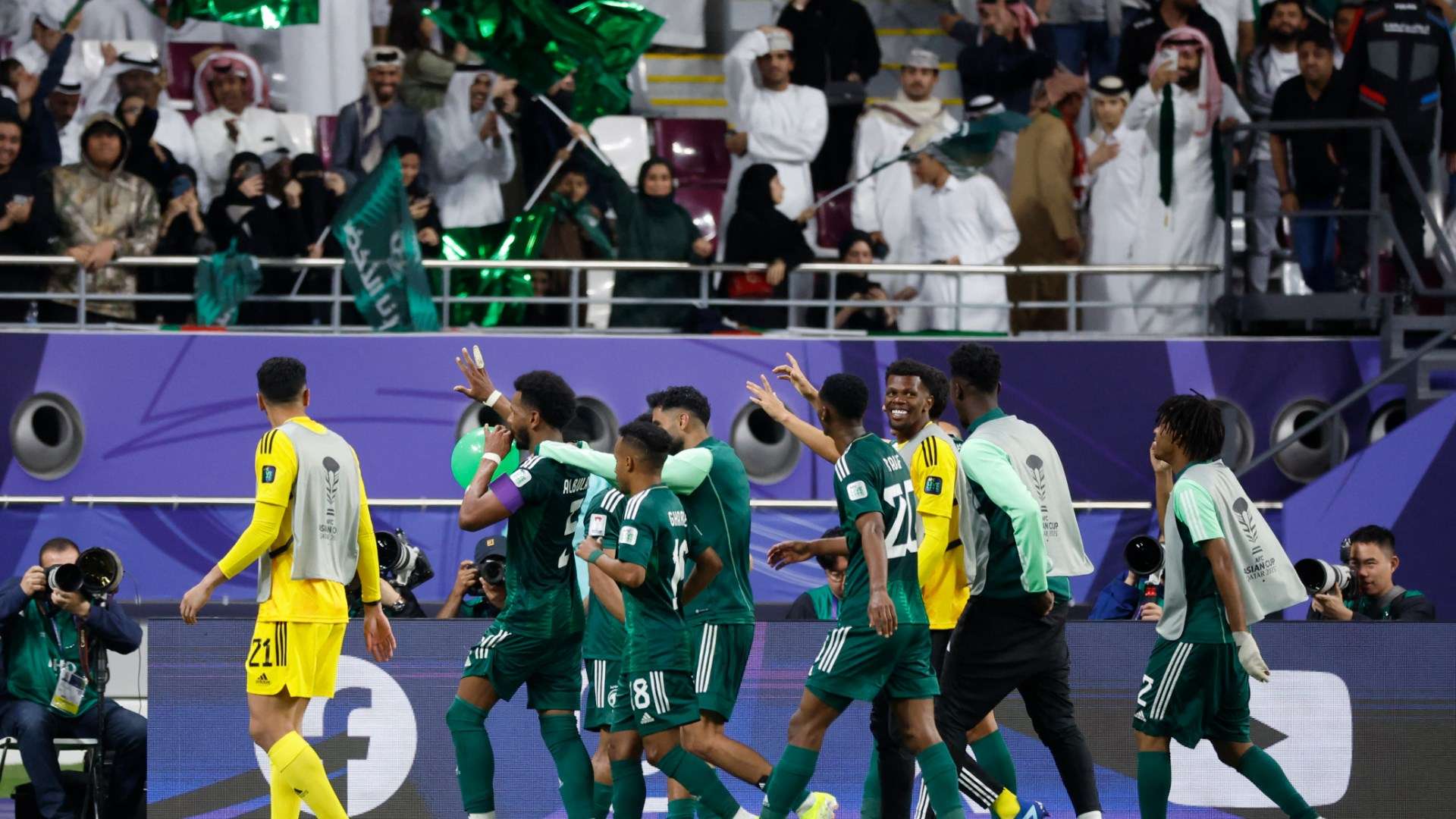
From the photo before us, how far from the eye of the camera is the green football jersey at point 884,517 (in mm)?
8797

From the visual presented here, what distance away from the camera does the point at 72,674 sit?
10.9 metres

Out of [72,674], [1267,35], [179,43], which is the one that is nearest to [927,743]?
[72,674]

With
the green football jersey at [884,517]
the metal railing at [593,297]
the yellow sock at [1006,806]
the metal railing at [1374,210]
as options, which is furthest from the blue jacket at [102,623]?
the metal railing at [1374,210]

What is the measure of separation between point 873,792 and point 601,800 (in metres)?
1.25

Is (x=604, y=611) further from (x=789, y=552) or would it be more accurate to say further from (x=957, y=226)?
(x=957, y=226)

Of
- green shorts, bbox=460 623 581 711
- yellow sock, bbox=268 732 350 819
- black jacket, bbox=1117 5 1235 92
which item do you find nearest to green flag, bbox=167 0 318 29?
black jacket, bbox=1117 5 1235 92

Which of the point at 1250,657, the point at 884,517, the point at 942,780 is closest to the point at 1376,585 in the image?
the point at 1250,657

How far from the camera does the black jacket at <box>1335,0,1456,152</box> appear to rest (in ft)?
50.0

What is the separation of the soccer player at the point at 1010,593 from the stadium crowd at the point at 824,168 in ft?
19.0

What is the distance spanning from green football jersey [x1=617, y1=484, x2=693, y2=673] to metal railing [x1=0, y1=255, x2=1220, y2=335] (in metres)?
6.01

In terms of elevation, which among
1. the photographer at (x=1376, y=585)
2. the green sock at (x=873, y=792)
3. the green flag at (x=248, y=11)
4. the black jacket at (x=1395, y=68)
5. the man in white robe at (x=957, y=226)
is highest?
the green flag at (x=248, y=11)

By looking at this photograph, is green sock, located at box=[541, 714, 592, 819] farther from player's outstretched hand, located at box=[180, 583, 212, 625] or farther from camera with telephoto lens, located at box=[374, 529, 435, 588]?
camera with telephoto lens, located at box=[374, 529, 435, 588]

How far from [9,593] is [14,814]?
1169 millimetres

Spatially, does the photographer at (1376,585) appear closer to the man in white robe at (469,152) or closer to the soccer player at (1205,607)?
the soccer player at (1205,607)
